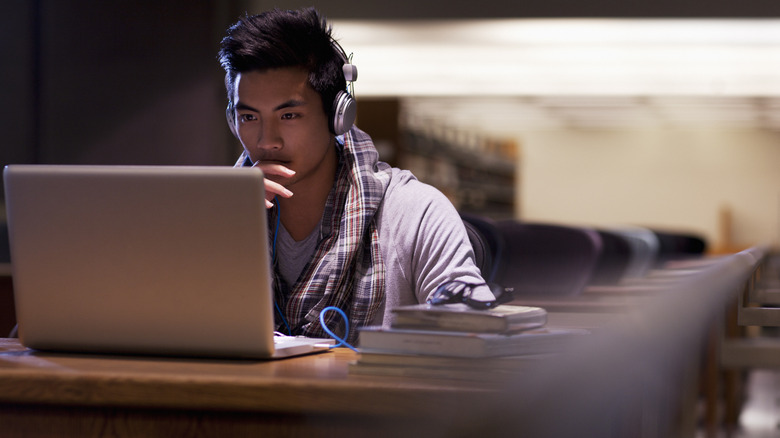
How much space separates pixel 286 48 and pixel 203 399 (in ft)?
2.86

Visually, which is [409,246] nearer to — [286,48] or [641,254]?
[286,48]

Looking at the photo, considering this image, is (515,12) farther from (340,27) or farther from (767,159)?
(767,159)

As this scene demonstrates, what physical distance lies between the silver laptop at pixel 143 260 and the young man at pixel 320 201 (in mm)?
407

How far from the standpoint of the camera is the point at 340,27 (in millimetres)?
7059

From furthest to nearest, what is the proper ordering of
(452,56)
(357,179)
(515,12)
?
(452,56) < (515,12) < (357,179)

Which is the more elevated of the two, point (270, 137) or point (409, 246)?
point (270, 137)

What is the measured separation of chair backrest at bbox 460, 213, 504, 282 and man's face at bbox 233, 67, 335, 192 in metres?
0.37

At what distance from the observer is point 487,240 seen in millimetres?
2162

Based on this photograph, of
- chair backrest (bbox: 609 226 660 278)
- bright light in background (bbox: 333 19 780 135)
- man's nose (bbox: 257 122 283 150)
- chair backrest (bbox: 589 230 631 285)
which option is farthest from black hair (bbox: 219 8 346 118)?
bright light in background (bbox: 333 19 780 135)

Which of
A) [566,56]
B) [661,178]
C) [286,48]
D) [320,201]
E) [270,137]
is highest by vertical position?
[566,56]

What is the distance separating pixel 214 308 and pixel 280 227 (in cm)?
62

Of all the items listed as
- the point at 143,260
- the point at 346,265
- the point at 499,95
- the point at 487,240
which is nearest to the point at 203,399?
the point at 143,260

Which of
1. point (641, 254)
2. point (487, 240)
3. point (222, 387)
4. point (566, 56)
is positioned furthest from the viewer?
point (566, 56)

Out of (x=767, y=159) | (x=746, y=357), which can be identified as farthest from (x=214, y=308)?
(x=767, y=159)
